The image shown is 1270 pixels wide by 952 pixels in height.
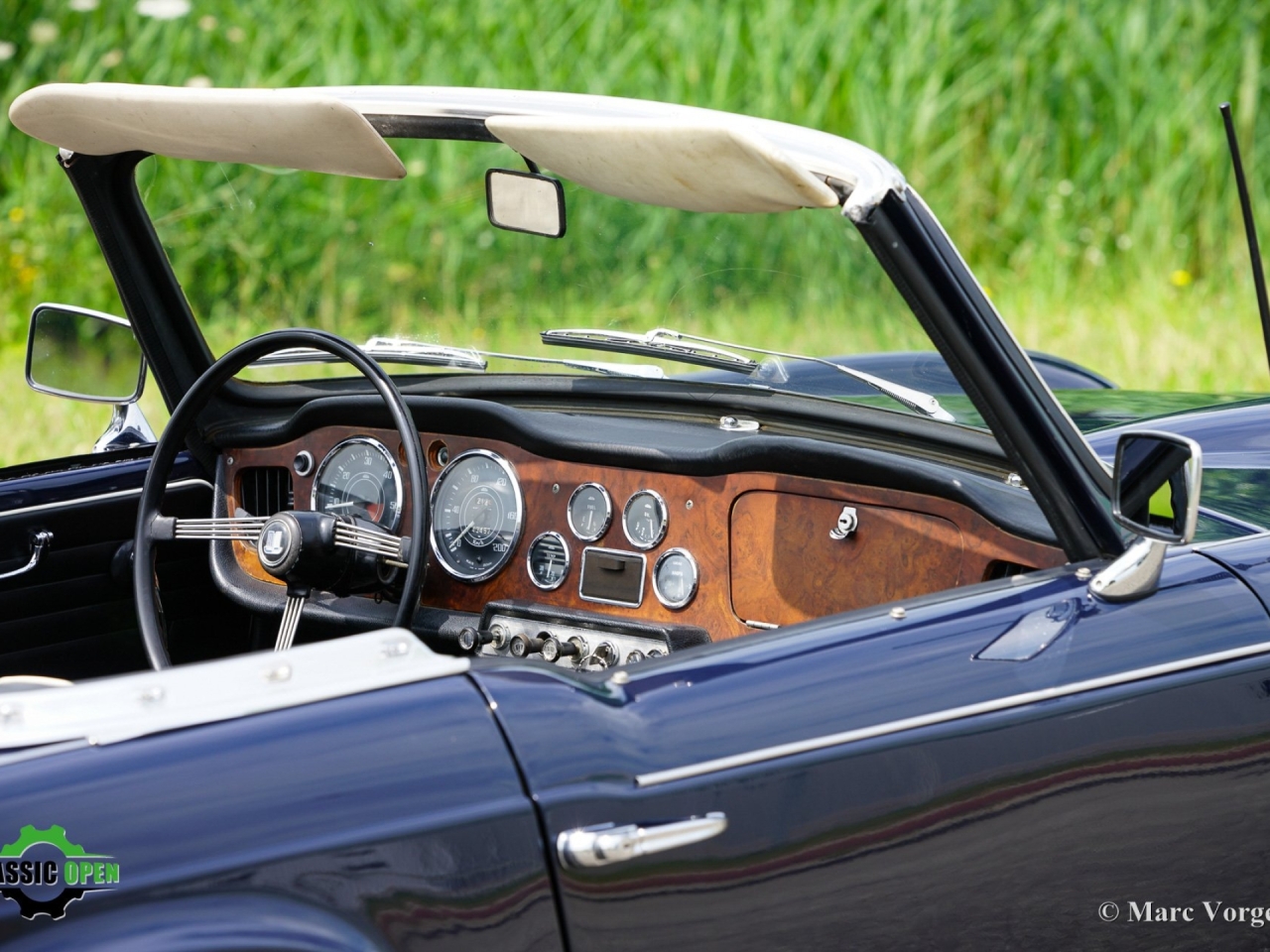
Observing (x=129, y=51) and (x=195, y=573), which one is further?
(x=129, y=51)

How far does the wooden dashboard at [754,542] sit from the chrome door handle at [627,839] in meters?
0.79

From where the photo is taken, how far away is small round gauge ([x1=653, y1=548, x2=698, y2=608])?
2.67 m

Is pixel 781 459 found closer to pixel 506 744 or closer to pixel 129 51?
pixel 506 744

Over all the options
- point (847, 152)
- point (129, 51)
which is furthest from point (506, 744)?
point (129, 51)

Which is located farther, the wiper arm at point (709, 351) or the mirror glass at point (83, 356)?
the mirror glass at point (83, 356)

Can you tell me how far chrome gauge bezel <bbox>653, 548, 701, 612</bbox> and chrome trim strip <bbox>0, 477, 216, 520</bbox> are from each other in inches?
43.1

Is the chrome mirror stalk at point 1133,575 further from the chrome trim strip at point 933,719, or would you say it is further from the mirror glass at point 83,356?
the mirror glass at point 83,356

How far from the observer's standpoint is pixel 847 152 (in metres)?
1.92

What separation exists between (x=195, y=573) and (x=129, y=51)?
573 centimetres

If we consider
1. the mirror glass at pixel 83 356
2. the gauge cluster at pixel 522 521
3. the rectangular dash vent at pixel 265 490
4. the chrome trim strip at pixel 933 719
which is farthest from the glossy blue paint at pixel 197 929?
the mirror glass at pixel 83 356

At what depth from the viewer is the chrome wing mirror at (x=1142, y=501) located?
75.8 inches

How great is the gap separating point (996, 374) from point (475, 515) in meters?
1.29

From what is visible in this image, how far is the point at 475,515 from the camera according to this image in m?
2.91

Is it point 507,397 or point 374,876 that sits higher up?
point 507,397
